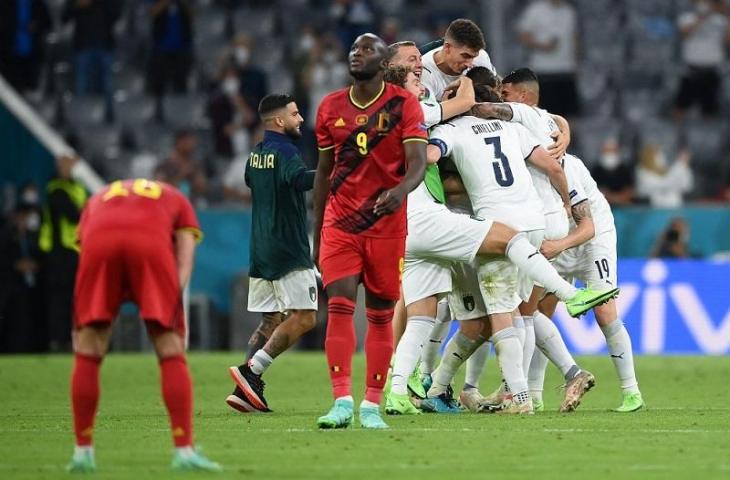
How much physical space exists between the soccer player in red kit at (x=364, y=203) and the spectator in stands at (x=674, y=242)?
11433 millimetres

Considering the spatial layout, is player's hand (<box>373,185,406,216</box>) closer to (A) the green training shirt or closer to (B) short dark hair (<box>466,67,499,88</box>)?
(B) short dark hair (<box>466,67,499,88</box>)

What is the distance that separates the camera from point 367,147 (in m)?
9.20

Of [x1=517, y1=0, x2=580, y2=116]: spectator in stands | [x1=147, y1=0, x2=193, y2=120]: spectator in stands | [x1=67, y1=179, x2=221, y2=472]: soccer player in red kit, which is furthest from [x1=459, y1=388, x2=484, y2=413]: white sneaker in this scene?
[x1=147, y1=0, x2=193, y2=120]: spectator in stands

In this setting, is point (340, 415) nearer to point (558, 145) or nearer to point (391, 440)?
point (391, 440)

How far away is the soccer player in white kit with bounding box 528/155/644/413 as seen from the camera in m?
11.2

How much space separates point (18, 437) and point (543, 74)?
15.9 m

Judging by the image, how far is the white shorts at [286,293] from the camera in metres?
11.8

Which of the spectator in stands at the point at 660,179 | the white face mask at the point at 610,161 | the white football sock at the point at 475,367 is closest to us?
the white football sock at the point at 475,367

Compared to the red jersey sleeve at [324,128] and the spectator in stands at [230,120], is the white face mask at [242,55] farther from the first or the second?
the red jersey sleeve at [324,128]

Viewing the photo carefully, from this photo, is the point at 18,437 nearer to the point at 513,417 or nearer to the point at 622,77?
the point at 513,417

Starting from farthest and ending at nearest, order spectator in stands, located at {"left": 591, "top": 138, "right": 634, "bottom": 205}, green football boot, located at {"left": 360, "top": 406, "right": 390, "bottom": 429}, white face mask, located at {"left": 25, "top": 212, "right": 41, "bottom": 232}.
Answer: spectator in stands, located at {"left": 591, "top": 138, "right": 634, "bottom": 205}, white face mask, located at {"left": 25, "top": 212, "right": 41, "bottom": 232}, green football boot, located at {"left": 360, "top": 406, "right": 390, "bottom": 429}

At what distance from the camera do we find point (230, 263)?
20.8m

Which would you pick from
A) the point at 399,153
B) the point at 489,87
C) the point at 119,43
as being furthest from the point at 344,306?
the point at 119,43

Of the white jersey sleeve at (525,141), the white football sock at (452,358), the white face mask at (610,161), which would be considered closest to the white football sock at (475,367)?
the white football sock at (452,358)
